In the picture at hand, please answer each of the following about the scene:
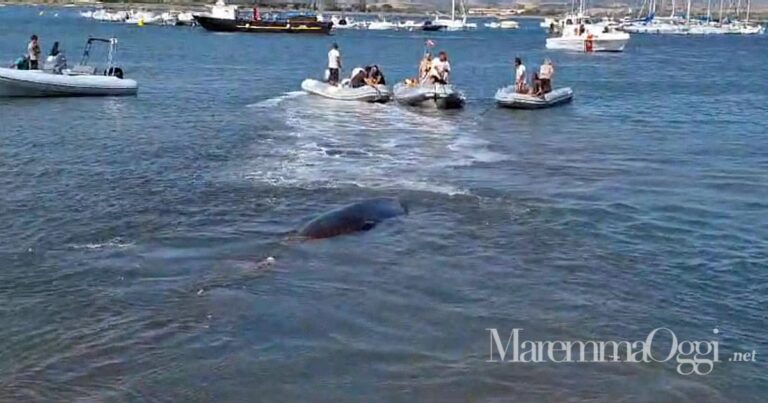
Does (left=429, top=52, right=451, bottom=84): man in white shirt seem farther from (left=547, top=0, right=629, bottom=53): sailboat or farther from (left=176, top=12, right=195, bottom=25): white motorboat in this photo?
(left=176, top=12, right=195, bottom=25): white motorboat

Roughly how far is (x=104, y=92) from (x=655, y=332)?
81.3 ft

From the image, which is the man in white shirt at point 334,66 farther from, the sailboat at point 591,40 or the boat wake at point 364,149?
the sailboat at point 591,40

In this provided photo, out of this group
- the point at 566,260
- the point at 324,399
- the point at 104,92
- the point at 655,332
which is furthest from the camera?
the point at 104,92

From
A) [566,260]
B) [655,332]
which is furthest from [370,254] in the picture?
[655,332]

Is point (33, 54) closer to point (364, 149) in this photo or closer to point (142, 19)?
point (364, 149)

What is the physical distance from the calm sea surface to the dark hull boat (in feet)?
242

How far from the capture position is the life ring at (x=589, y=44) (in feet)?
259

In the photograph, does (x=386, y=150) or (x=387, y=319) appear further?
(x=386, y=150)

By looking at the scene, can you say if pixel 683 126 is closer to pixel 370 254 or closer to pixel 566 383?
pixel 370 254

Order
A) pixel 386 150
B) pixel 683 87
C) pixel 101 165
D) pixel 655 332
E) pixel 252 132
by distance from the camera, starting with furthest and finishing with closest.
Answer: pixel 683 87, pixel 252 132, pixel 386 150, pixel 101 165, pixel 655 332

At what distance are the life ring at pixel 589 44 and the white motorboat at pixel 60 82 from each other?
5238 centimetres

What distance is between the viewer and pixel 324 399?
8672mm

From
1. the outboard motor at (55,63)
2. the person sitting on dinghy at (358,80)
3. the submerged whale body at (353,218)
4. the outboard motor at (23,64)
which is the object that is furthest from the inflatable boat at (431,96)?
the submerged whale body at (353,218)

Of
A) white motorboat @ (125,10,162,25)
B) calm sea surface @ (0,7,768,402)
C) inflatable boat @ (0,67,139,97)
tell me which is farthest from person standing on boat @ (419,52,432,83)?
white motorboat @ (125,10,162,25)
